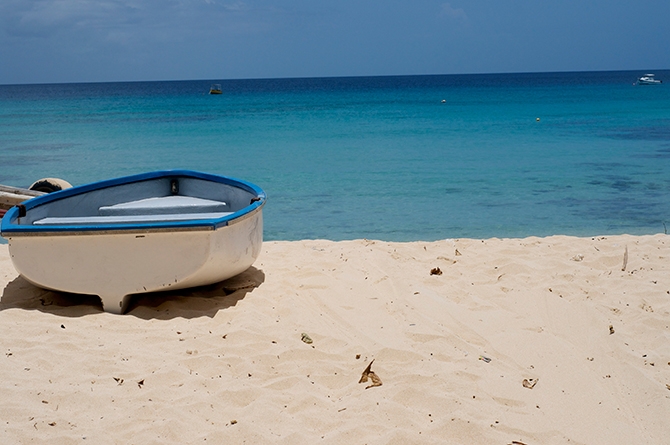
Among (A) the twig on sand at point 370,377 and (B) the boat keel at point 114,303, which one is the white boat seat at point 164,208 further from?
(A) the twig on sand at point 370,377

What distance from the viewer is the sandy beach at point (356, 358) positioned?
3.14 meters

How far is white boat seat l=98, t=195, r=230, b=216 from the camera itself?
19.6 ft

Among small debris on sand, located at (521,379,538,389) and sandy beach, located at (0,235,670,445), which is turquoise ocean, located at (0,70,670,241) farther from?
small debris on sand, located at (521,379,538,389)

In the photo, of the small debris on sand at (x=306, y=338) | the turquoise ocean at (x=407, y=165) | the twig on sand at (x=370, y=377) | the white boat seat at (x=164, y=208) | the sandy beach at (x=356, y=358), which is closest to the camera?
the sandy beach at (x=356, y=358)

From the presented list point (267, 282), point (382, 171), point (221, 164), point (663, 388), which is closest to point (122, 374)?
point (267, 282)

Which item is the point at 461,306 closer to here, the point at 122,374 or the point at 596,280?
the point at 596,280

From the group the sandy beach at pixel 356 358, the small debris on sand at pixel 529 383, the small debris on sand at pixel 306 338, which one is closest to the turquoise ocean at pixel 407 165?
the sandy beach at pixel 356 358

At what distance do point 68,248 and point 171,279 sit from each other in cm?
78

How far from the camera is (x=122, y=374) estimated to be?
11.9 feet

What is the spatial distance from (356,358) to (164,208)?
2.93m

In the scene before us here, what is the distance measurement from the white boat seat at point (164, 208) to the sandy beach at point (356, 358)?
32.1 inches

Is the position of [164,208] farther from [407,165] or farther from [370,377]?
[407,165]

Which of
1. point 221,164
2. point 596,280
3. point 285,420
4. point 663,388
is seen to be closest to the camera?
point 285,420

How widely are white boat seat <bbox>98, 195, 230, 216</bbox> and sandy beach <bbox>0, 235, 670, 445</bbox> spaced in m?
0.81
